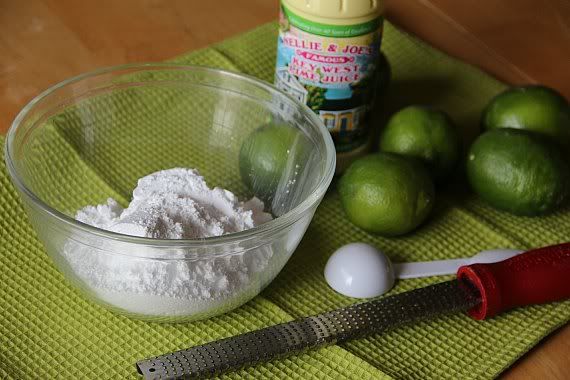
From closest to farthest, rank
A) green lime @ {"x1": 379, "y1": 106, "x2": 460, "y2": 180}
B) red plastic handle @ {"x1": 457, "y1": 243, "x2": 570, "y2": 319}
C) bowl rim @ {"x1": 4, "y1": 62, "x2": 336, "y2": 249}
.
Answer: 1. bowl rim @ {"x1": 4, "y1": 62, "x2": 336, "y2": 249}
2. red plastic handle @ {"x1": 457, "y1": 243, "x2": 570, "y2": 319}
3. green lime @ {"x1": 379, "y1": 106, "x2": 460, "y2": 180}

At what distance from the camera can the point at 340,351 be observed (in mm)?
869

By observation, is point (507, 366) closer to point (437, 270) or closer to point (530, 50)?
point (437, 270)

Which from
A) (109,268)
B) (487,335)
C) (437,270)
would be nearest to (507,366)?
(487,335)

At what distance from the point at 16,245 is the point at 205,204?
21 cm

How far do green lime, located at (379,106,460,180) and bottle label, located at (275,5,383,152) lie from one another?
1.9 inches

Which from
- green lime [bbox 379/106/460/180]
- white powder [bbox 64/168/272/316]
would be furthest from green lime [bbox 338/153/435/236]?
white powder [bbox 64/168/272/316]

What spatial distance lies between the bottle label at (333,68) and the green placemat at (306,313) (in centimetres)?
10

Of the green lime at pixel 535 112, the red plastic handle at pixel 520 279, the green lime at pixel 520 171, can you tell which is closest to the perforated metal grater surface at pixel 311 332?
the red plastic handle at pixel 520 279

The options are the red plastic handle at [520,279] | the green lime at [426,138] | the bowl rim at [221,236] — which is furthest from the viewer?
the green lime at [426,138]

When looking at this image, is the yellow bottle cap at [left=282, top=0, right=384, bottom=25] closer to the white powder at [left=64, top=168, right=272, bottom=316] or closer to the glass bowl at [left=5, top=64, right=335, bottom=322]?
the glass bowl at [left=5, top=64, right=335, bottom=322]

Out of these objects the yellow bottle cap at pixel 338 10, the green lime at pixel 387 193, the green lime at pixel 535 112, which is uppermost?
the yellow bottle cap at pixel 338 10

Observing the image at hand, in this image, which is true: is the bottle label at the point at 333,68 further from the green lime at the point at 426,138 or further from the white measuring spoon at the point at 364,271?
the white measuring spoon at the point at 364,271

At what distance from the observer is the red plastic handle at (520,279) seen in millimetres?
903

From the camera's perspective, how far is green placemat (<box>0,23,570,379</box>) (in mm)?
845
